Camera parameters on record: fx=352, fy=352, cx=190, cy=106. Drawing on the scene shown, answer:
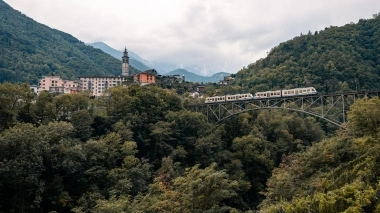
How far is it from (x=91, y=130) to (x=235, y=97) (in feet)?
46.2

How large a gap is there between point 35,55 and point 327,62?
66.6 m

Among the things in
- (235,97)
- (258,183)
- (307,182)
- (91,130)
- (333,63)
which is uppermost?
(333,63)

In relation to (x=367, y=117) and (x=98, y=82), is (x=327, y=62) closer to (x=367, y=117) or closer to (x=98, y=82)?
(x=367, y=117)

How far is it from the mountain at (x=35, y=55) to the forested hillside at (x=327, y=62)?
141ft

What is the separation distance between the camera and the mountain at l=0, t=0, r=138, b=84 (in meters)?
73.7

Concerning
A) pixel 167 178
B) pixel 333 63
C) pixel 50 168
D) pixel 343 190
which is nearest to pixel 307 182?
pixel 343 190

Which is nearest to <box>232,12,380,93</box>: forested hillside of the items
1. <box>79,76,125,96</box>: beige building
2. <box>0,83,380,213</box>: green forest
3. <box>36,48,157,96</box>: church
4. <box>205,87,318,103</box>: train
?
<box>36,48,157,96</box>: church

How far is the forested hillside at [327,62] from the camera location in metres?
51.9

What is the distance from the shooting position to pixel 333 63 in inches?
2103

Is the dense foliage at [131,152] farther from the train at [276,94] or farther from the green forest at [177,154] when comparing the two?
the train at [276,94]

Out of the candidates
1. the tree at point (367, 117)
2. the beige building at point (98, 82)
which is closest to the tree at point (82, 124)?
the tree at point (367, 117)

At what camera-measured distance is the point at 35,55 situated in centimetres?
8531

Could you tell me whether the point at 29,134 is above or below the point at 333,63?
below

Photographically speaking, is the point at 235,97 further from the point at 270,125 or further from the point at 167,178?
the point at 167,178
